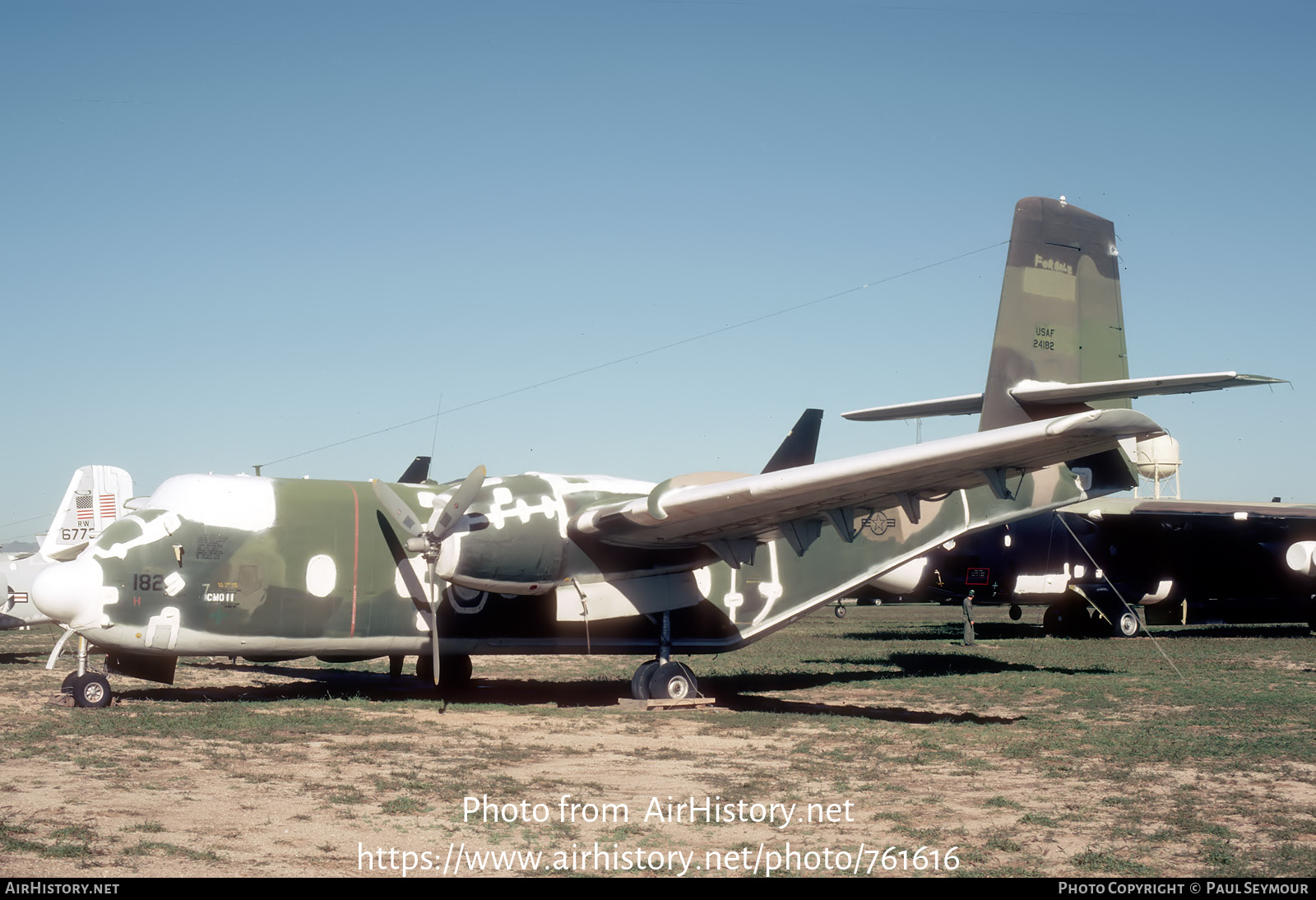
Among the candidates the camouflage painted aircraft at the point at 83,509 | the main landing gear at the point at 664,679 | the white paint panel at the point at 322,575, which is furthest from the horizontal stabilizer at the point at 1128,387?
Result: the camouflage painted aircraft at the point at 83,509

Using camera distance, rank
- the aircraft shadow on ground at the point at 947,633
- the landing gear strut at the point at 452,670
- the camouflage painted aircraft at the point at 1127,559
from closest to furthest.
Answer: the landing gear strut at the point at 452,670 → the aircraft shadow on ground at the point at 947,633 → the camouflage painted aircraft at the point at 1127,559

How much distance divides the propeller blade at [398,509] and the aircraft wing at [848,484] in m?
2.29

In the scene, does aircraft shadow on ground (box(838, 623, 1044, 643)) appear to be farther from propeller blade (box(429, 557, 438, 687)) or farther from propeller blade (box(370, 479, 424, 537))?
propeller blade (box(370, 479, 424, 537))

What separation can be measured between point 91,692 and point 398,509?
16.0 ft

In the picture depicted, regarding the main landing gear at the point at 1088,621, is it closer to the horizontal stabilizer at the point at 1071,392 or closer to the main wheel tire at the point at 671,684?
the horizontal stabilizer at the point at 1071,392

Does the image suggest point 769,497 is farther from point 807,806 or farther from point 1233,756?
point 1233,756

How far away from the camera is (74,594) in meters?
13.7

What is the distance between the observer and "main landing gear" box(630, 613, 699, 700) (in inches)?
639

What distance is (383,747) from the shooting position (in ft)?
38.5

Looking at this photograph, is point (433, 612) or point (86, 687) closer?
point (86, 687)

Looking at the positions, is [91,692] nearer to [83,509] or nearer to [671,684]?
[671,684]

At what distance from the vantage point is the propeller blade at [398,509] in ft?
48.5

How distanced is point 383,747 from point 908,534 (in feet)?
34.2

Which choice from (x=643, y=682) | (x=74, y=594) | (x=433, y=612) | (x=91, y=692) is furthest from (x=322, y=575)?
(x=643, y=682)
